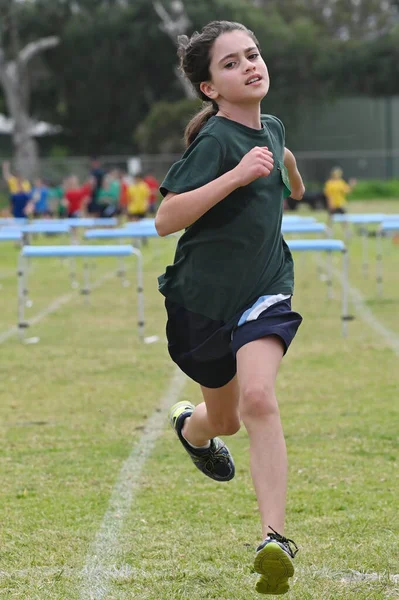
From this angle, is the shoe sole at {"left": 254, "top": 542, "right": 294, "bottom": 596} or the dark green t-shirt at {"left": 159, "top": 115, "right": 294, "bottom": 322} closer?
the shoe sole at {"left": 254, "top": 542, "right": 294, "bottom": 596}

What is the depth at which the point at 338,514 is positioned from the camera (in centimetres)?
475

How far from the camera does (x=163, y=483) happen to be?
212 inches

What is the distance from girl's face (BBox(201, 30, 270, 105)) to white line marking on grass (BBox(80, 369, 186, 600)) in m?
1.81

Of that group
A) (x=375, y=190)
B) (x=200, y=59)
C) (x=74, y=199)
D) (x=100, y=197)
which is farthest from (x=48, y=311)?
(x=375, y=190)

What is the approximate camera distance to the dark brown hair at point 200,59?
13.0ft

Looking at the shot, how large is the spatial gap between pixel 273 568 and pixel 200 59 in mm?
1846

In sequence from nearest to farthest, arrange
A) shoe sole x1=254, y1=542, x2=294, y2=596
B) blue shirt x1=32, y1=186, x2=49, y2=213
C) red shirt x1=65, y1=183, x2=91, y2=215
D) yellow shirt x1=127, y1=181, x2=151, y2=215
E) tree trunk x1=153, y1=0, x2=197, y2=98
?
1. shoe sole x1=254, y1=542, x2=294, y2=596
2. yellow shirt x1=127, y1=181, x2=151, y2=215
3. red shirt x1=65, y1=183, x2=91, y2=215
4. blue shirt x1=32, y1=186, x2=49, y2=213
5. tree trunk x1=153, y1=0, x2=197, y2=98

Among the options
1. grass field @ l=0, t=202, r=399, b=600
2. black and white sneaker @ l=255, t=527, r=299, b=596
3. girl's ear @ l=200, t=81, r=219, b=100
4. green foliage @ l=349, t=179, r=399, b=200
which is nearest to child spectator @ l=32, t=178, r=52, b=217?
green foliage @ l=349, t=179, r=399, b=200

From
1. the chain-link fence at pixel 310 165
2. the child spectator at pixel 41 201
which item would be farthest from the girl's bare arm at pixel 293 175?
the chain-link fence at pixel 310 165

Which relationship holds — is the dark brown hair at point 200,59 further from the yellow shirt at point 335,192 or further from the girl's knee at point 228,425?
the yellow shirt at point 335,192

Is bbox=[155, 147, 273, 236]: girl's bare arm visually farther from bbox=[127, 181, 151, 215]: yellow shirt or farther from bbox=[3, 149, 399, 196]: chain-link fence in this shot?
bbox=[3, 149, 399, 196]: chain-link fence

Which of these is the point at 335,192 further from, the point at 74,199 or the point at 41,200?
the point at 41,200

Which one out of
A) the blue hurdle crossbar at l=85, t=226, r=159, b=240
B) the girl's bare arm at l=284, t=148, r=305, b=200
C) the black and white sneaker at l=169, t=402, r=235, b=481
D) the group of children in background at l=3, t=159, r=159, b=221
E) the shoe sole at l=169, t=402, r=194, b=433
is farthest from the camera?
the group of children in background at l=3, t=159, r=159, b=221

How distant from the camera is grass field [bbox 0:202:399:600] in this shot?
3.97 m
